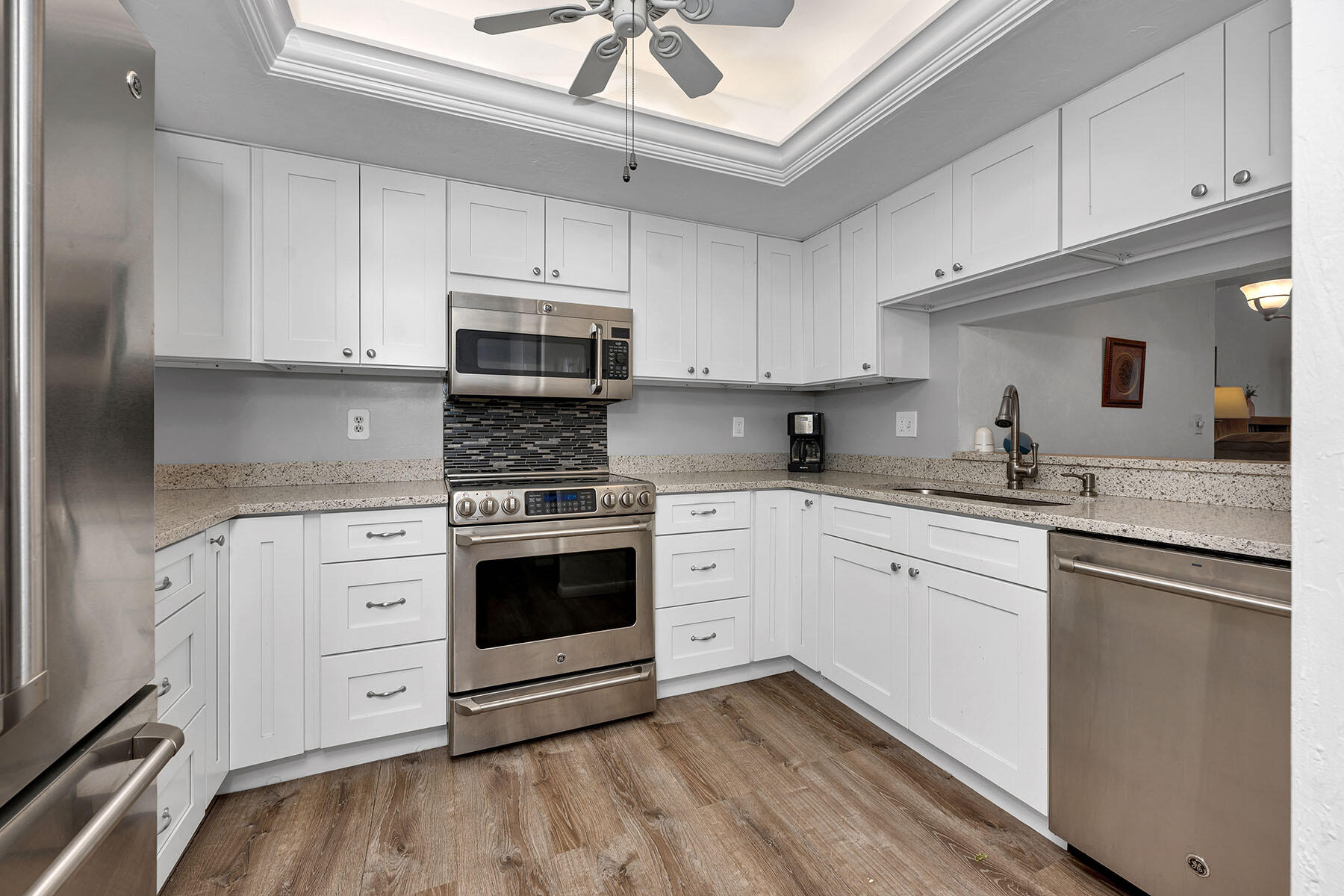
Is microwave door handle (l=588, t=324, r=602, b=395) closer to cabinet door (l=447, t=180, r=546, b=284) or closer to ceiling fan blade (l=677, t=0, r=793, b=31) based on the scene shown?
cabinet door (l=447, t=180, r=546, b=284)

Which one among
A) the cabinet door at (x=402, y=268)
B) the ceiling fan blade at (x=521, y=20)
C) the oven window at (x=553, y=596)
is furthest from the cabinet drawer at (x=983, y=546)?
the cabinet door at (x=402, y=268)

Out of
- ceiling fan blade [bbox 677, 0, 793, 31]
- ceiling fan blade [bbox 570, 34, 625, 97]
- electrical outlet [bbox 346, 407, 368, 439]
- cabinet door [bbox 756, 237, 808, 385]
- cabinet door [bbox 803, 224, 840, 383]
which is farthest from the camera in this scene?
cabinet door [bbox 756, 237, 808, 385]

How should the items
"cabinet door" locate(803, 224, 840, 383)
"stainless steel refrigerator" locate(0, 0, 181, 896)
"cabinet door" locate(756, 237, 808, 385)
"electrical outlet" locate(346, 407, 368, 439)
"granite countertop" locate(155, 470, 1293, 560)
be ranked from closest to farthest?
"stainless steel refrigerator" locate(0, 0, 181, 896) < "granite countertop" locate(155, 470, 1293, 560) < "electrical outlet" locate(346, 407, 368, 439) < "cabinet door" locate(803, 224, 840, 383) < "cabinet door" locate(756, 237, 808, 385)

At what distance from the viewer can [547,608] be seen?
2.22 m

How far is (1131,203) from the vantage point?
1.67m

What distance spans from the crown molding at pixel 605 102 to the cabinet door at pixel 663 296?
0.53 m

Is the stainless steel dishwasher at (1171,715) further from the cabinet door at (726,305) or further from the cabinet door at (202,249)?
the cabinet door at (202,249)

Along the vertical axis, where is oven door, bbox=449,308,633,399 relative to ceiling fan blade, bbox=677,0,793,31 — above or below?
below

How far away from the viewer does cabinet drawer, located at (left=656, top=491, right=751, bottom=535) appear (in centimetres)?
247

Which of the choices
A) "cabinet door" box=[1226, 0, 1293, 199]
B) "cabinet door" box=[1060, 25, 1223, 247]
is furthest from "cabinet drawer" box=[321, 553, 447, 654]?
"cabinet door" box=[1226, 0, 1293, 199]

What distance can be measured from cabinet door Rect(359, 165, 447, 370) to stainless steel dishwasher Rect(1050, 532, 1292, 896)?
7.51ft

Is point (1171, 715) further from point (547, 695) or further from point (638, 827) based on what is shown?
point (547, 695)

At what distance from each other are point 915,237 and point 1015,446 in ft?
3.05

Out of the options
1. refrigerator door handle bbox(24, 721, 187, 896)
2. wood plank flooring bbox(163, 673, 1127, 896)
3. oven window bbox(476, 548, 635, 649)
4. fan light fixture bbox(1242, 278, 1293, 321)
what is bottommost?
wood plank flooring bbox(163, 673, 1127, 896)
